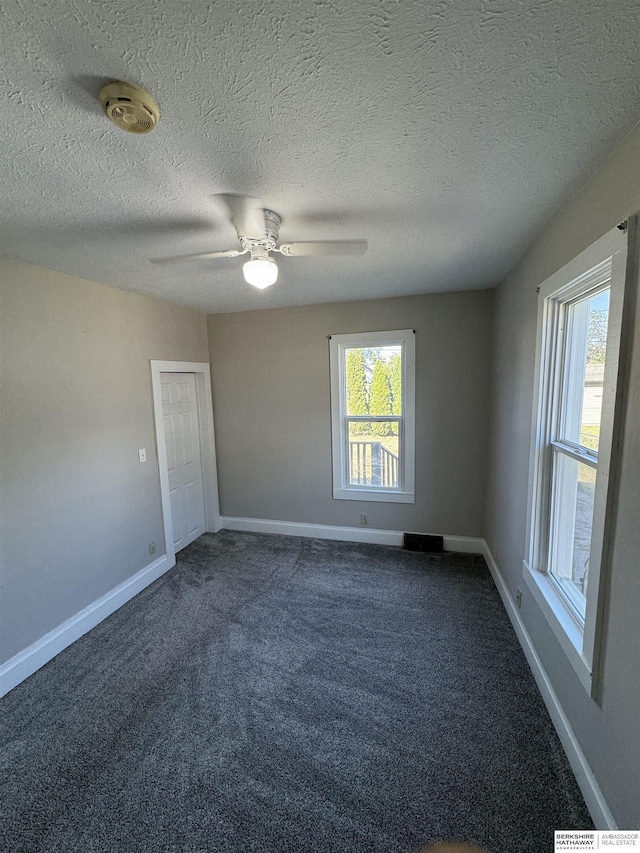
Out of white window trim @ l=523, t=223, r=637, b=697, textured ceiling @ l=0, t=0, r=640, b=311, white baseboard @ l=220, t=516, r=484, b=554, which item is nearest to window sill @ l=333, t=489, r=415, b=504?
white baseboard @ l=220, t=516, r=484, b=554

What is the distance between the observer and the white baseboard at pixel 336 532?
3.45 metres

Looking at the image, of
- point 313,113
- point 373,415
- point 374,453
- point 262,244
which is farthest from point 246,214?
point 374,453

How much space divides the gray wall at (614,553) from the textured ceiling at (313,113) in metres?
0.13

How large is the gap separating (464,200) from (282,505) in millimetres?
3323

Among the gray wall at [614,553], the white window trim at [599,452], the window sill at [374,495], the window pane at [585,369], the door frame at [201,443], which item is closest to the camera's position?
the gray wall at [614,553]

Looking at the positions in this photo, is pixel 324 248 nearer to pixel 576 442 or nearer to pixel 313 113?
pixel 313 113

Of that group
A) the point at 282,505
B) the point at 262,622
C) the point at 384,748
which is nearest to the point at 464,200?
the point at 384,748

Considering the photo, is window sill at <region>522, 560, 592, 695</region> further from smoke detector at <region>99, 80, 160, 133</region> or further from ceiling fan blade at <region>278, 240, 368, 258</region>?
smoke detector at <region>99, 80, 160, 133</region>

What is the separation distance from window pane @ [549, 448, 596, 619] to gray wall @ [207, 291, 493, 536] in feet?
4.60

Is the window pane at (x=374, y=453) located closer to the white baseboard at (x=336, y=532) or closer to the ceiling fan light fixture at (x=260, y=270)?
the white baseboard at (x=336, y=532)

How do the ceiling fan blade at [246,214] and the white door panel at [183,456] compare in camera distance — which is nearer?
the ceiling fan blade at [246,214]

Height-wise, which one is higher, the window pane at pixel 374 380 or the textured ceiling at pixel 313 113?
the textured ceiling at pixel 313 113

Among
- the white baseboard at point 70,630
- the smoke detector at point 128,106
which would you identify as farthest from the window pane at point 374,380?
the smoke detector at point 128,106

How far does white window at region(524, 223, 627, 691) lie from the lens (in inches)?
50.5
